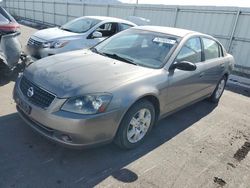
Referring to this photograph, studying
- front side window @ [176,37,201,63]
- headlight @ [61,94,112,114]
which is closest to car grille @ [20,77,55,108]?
headlight @ [61,94,112,114]

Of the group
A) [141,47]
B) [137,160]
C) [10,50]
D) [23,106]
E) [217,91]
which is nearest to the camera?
[23,106]

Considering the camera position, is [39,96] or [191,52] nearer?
[39,96]

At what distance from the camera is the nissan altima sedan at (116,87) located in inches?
120

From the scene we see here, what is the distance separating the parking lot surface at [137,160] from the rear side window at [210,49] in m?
1.47

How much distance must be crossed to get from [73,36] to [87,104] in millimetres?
4940

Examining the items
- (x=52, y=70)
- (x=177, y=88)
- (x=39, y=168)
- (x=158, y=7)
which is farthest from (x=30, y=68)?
(x=158, y=7)

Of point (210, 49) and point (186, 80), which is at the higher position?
point (210, 49)

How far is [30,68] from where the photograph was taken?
3775 mm

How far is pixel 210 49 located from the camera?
5371mm

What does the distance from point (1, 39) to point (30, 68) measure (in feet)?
7.43

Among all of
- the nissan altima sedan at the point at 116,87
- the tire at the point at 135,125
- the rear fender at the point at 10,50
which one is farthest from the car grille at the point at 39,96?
the rear fender at the point at 10,50

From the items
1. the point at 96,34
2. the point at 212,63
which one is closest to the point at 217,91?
the point at 212,63

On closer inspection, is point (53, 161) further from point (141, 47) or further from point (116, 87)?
point (141, 47)

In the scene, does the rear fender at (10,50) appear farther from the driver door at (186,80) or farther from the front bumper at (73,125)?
the driver door at (186,80)
